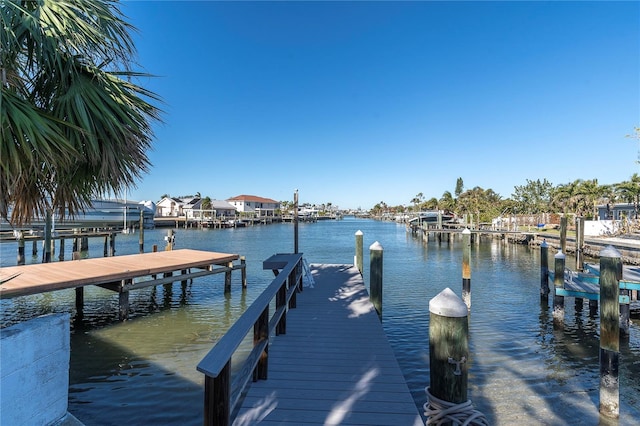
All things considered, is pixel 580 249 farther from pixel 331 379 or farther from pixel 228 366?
pixel 228 366

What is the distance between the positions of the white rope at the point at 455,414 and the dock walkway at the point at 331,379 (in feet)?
1.41

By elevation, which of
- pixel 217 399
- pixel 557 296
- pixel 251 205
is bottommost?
pixel 557 296

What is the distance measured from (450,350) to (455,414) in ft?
1.70

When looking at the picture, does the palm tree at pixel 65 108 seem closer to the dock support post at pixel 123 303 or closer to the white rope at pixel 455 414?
the white rope at pixel 455 414

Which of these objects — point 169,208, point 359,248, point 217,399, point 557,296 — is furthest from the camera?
point 169,208

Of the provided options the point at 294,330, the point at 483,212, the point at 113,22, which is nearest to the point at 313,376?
the point at 294,330

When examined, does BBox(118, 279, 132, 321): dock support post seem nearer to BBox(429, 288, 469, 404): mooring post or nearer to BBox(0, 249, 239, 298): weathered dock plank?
BBox(0, 249, 239, 298): weathered dock plank

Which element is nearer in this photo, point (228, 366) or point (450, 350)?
point (228, 366)

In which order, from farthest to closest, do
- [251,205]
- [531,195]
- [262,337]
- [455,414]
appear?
1. [251,205]
2. [531,195]
3. [262,337]
4. [455,414]

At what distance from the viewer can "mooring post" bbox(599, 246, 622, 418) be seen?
18.0ft

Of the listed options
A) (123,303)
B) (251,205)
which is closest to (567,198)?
(123,303)

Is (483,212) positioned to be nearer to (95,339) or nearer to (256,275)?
(256,275)

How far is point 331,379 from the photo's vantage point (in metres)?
4.12

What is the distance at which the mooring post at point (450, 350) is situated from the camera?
2.85 m
